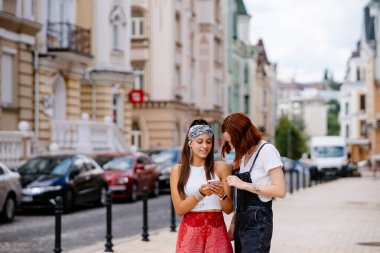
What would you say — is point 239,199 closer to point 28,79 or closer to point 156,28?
point 28,79

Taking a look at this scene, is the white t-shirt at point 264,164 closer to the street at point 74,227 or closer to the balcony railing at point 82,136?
the street at point 74,227

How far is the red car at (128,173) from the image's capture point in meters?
26.4

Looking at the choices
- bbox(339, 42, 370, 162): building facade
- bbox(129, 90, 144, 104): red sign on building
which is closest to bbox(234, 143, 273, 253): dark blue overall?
bbox(129, 90, 144, 104): red sign on building

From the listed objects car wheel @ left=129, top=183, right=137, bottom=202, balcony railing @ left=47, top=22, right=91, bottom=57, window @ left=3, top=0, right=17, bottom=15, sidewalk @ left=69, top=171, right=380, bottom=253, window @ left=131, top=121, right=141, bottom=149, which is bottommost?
sidewalk @ left=69, top=171, right=380, bottom=253

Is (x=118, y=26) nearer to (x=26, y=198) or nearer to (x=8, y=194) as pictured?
(x=26, y=198)

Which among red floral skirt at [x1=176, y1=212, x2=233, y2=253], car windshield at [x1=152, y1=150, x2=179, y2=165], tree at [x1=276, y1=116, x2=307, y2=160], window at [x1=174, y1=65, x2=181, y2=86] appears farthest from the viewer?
tree at [x1=276, y1=116, x2=307, y2=160]

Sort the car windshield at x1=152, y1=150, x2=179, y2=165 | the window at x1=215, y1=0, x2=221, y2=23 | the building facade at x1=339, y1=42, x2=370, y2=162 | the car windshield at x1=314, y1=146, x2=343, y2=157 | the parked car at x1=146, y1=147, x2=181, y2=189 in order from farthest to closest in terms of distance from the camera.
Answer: the building facade at x1=339, y1=42, x2=370, y2=162
the window at x1=215, y1=0, x2=221, y2=23
the car windshield at x1=314, y1=146, x2=343, y2=157
the car windshield at x1=152, y1=150, x2=179, y2=165
the parked car at x1=146, y1=147, x2=181, y2=189

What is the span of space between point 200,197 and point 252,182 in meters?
0.42

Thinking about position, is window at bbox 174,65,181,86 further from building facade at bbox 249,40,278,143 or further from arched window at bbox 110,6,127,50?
building facade at bbox 249,40,278,143

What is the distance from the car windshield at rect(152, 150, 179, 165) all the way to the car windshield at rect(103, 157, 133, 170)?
17.4 ft

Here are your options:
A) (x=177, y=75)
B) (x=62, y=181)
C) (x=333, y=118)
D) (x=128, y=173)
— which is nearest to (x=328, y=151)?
(x=177, y=75)

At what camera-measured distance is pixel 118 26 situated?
40.8m

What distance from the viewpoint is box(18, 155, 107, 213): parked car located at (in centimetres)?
2141


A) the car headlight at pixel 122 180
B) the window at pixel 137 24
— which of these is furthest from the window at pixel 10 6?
the window at pixel 137 24
